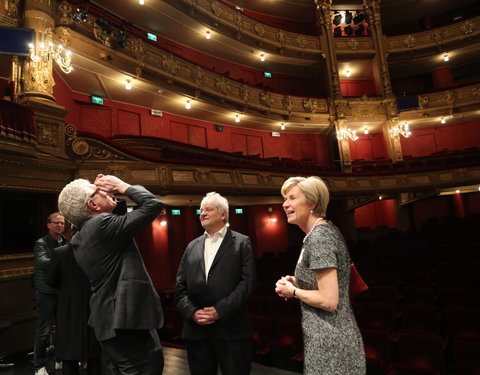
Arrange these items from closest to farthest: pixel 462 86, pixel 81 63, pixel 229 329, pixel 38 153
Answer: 1. pixel 229 329
2. pixel 38 153
3. pixel 81 63
4. pixel 462 86

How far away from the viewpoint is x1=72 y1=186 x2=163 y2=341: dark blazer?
3.95 feet

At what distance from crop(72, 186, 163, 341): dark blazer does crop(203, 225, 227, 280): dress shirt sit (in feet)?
1.44

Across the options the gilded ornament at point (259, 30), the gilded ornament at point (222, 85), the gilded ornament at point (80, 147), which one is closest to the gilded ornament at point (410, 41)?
the gilded ornament at point (259, 30)

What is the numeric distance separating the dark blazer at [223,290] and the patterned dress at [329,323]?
1.48 feet

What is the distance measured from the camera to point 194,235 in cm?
Result: 857

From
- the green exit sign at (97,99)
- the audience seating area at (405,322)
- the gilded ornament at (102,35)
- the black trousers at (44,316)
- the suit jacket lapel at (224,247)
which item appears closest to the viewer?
the suit jacket lapel at (224,247)

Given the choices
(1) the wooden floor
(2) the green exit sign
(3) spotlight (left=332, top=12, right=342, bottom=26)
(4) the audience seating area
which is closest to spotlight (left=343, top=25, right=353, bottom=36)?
(3) spotlight (left=332, top=12, right=342, bottom=26)

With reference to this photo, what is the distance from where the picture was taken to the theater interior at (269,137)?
380cm

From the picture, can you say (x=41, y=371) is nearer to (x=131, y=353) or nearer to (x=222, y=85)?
(x=131, y=353)

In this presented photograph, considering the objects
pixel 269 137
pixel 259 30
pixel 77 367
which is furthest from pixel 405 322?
pixel 259 30

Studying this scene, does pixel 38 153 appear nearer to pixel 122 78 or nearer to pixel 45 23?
pixel 45 23

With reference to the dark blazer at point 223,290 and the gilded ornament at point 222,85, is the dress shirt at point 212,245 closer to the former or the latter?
the dark blazer at point 223,290

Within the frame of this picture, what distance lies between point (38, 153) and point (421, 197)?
34.3ft

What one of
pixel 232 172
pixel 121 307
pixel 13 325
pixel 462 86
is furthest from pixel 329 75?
pixel 121 307
